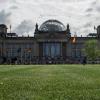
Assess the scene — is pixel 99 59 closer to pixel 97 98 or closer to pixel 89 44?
pixel 89 44

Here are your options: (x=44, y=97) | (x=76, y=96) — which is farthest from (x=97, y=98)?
(x=44, y=97)

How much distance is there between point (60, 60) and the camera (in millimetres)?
199250

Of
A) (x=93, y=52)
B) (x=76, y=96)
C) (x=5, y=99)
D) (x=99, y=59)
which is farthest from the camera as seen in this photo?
(x=99, y=59)

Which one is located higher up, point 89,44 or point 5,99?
point 89,44

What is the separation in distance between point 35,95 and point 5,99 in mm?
1377

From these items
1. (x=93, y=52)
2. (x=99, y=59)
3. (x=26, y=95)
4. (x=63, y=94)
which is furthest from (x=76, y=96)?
(x=99, y=59)

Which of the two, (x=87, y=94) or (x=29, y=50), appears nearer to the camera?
(x=87, y=94)

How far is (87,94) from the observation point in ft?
47.0

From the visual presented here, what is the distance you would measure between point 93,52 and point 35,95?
170522mm

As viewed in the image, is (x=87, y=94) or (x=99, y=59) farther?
(x=99, y=59)

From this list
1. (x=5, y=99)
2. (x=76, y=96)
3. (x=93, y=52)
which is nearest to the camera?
(x=5, y=99)

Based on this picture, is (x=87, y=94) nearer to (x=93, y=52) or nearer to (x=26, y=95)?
(x=26, y=95)

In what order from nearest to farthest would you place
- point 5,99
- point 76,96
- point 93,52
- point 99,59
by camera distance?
point 5,99
point 76,96
point 93,52
point 99,59

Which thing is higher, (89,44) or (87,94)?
(89,44)
